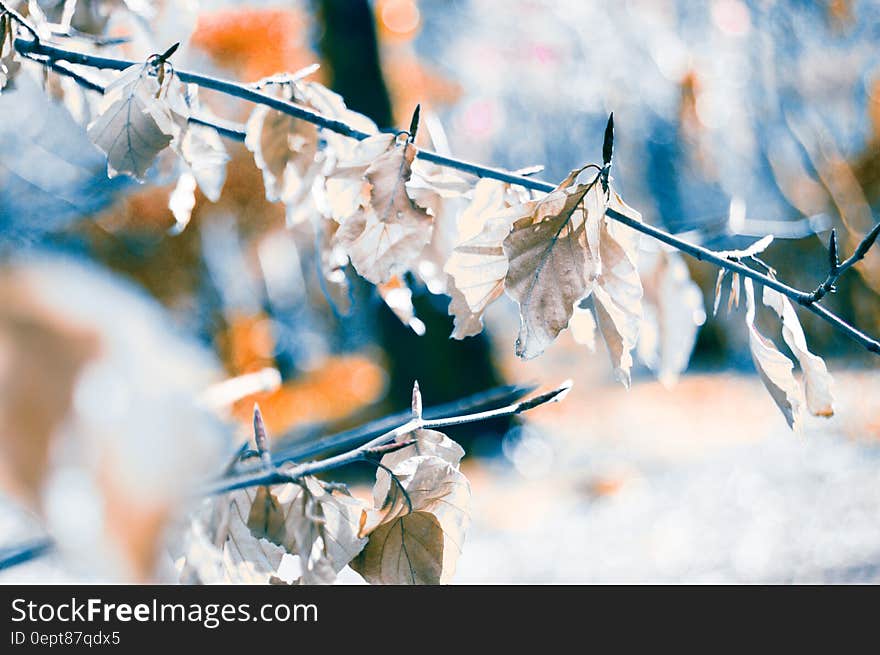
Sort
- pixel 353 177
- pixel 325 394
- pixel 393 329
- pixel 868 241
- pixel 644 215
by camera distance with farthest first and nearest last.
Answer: pixel 325 394, pixel 393 329, pixel 644 215, pixel 353 177, pixel 868 241

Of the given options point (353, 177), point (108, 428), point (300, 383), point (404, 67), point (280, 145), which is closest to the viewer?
point (108, 428)

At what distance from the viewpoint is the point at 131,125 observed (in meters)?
0.39

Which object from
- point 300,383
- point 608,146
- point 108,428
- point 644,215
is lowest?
point 108,428

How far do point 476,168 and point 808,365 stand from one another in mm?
203

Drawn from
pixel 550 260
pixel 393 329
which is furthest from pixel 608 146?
pixel 393 329

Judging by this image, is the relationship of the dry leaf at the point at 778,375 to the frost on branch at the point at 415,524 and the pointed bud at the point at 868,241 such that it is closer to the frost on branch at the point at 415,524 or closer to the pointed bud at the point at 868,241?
the pointed bud at the point at 868,241

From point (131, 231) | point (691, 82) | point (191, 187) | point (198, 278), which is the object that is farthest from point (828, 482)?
point (198, 278)

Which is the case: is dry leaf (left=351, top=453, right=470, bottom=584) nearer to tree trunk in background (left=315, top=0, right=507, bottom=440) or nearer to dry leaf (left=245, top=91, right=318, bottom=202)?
dry leaf (left=245, top=91, right=318, bottom=202)

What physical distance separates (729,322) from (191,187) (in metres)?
6.83

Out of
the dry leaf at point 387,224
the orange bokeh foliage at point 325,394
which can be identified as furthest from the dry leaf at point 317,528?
the orange bokeh foliage at point 325,394

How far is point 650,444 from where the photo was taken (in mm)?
4797

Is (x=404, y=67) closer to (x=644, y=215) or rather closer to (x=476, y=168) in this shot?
(x=644, y=215)

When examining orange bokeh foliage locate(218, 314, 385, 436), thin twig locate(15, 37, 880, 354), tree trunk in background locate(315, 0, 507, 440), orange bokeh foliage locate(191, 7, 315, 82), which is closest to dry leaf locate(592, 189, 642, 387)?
thin twig locate(15, 37, 880, 354)

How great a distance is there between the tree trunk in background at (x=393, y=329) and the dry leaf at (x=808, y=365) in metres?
4.12
